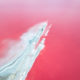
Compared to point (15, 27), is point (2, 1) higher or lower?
higher

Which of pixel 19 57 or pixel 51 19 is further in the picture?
pixel 51 19

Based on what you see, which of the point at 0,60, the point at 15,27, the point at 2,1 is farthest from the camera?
the point at 2,1

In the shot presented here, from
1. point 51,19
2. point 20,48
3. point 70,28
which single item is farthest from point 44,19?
point 20,48

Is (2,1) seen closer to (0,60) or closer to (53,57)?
(0,60)
